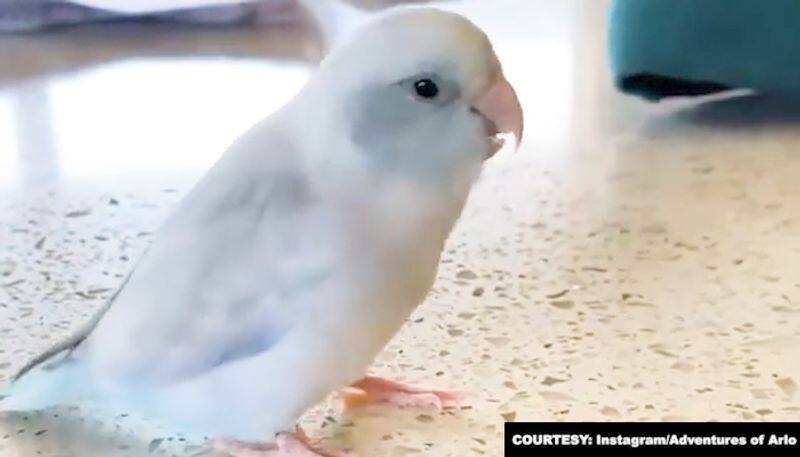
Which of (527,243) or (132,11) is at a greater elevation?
(132,11)

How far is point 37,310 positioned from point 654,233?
13.4 inches

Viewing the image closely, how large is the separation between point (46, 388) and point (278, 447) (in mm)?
104

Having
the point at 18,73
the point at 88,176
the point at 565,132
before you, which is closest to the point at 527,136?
the point at 565,132

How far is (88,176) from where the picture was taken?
83cm

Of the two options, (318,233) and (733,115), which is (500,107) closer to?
(318,233)

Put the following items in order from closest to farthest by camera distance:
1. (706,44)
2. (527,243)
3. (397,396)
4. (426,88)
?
1. (426,88)
2. (397,396)
3. (527,243)
4. (706,44)

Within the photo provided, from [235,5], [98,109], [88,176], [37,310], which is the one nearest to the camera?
[37,310]

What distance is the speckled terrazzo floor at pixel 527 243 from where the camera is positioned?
1.76ft

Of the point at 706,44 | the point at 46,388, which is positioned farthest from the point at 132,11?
the point at 46,388

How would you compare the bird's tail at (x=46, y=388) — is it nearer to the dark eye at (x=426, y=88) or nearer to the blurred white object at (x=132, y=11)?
the dark eye at (x=426, y=88)

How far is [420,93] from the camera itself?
1.38ft

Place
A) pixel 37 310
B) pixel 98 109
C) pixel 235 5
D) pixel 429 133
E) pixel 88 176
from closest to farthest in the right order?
pixel 429 133 → pixel 37 310 → pixel 88 176 → pixel 98 109 → pixel 235 5

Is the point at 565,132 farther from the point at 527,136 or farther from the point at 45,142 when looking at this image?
the point at 45,142

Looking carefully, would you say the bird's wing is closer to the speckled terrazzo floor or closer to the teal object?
the speckled terrazzo floor
